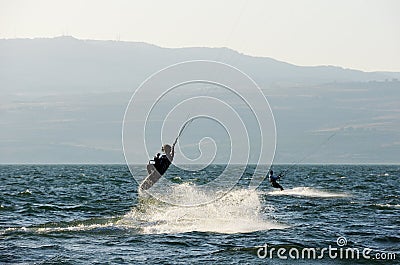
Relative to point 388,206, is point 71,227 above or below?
below

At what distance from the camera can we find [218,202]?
116 ft

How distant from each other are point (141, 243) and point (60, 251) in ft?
9.38

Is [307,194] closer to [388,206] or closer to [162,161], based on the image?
[388,206]

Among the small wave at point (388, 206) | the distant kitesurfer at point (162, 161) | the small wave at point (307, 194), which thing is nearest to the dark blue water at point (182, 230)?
the small wave at point (388, 206)

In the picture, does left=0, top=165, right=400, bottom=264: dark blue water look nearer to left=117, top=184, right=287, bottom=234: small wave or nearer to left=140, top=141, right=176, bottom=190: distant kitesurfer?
left=117, top=184, right=287, bottom=234: small wave

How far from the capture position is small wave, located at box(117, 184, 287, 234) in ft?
86.0

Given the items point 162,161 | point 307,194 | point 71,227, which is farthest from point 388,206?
point 71,227

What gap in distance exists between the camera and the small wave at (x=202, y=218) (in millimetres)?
26219

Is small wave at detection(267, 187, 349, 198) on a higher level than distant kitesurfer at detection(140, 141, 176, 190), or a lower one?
lower

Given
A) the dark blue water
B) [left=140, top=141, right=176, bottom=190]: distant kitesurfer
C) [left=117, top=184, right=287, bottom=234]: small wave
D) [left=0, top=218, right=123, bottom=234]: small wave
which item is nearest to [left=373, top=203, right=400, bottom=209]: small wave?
the dark blue water

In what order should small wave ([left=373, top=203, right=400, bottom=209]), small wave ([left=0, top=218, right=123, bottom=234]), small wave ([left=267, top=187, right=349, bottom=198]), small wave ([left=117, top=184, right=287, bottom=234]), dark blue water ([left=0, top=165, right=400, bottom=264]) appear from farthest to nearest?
small wave ([left=267, top=187, right=349, bottom=198]), small wave ([left=373, top=203, right=400, bottom=209]), small wave ([left=117, top=184, right=287, bottom=234]), small wave ([left=0, top=218, right=123, bottom=234]), dark blue water ([left=0, top=165, right=400, bottom=264])

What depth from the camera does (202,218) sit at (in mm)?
28906

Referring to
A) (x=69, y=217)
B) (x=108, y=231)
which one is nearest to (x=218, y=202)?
(x=69, y=217)

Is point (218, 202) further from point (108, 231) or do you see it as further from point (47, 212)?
point (108, 231)
